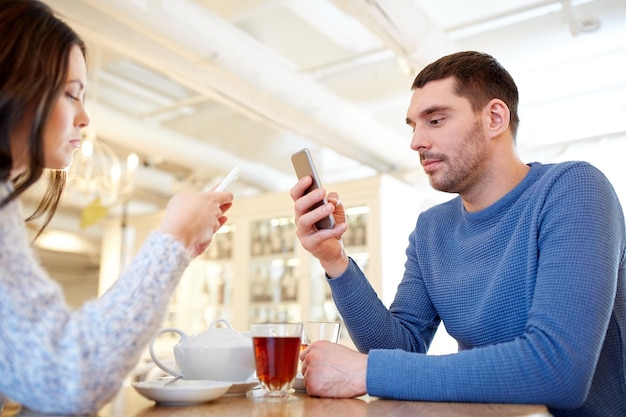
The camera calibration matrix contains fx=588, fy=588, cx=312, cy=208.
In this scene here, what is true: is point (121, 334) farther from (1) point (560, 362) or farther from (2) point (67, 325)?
(1) point (560, 362)

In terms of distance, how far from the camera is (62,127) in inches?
33.4

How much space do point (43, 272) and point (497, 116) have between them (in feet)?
3.65

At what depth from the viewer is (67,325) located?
704 mm

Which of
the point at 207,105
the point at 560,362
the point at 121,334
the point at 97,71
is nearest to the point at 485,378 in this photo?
the point at 560,362

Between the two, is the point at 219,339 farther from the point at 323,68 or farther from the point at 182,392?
the point at 323,68

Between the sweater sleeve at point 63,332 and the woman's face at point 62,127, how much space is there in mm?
95

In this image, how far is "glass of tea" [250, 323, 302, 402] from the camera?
2.89 ft

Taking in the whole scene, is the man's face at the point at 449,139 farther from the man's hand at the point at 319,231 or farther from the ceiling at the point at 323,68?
the ceiling at the point at 323,68

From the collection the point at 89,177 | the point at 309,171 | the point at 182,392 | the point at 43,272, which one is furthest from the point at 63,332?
the point at 89,177

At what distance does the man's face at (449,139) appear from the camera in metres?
1.40

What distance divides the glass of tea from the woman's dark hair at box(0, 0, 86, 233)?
39 centimetres

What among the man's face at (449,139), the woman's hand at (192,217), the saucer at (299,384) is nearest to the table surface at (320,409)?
the saucer at (299,384)

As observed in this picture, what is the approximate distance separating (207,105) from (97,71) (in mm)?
888

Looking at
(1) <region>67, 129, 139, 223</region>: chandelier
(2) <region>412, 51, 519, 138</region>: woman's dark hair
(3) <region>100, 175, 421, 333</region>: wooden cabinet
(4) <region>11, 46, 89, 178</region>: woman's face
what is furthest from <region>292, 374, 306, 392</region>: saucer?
(3) <region>100, 175, 421, 333</region>: wooden cabinet
